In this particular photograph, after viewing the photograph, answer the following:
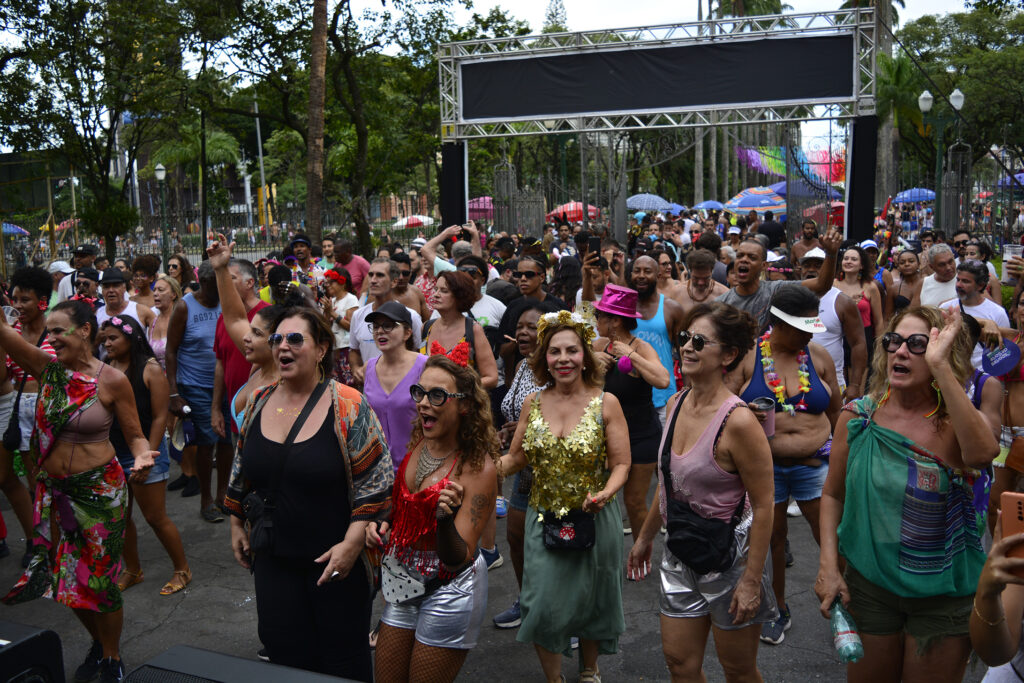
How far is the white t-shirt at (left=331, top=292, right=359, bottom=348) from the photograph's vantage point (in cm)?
797

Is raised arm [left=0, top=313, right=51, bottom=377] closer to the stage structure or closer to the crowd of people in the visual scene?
the crowd of people

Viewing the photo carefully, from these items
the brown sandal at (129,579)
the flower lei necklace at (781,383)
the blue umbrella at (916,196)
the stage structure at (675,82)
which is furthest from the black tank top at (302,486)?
the blue umbrella at (916,196)

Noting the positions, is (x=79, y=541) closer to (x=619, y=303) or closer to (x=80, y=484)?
(x=80, y=484)

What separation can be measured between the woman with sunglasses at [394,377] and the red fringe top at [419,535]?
4.88 ft

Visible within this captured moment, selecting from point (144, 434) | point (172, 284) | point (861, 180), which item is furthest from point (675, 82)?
point (144, 434)

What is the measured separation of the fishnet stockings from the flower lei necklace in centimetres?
214

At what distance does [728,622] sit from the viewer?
135 inches

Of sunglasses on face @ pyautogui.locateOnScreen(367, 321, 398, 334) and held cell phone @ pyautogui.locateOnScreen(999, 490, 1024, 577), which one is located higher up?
sunglasses on face @ pyautogui.locateOnScreen(367, 321, 398, 334)

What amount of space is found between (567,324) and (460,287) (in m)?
1.75

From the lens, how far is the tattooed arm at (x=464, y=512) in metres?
3.24

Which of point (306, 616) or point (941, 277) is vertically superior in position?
point (941, 277)

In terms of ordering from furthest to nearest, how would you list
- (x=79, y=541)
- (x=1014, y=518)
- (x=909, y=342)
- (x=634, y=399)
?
(x=634, y=399), (x=79, y=541), (x=909, y=342), (x=1014, y=518)

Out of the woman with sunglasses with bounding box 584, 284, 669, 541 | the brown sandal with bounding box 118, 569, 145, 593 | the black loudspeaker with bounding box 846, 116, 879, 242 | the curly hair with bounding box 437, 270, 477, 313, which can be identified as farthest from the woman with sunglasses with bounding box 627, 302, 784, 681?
the black loudspeaker with bounding box 846, 116, 879, 242

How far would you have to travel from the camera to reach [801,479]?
4.65 m
